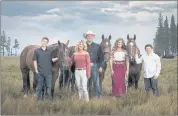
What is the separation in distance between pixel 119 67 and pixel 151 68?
988 mm

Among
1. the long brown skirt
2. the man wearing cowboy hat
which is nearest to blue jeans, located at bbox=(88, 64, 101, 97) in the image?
the man wearing cowboy hat

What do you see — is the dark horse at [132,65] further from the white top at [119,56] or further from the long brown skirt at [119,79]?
the long brown skirt at [119,79]

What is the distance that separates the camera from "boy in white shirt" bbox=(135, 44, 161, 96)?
11648mm

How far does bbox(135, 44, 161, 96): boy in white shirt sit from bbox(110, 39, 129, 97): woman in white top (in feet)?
2.13

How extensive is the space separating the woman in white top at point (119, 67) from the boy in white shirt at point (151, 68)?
650mm

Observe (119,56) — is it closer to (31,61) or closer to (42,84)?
(42,84)

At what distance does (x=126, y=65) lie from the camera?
1162 centimetres

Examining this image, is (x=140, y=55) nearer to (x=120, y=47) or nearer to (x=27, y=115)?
(x=120, y=47)

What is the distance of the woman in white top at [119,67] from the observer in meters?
11.5

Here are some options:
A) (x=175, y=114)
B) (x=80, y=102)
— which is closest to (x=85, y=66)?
(x=80, y=102)

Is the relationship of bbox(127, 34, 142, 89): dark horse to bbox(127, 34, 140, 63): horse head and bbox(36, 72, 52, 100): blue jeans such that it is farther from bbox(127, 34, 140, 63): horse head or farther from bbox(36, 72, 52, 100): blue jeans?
bbox(36, 72, 52, 100): blue jeans

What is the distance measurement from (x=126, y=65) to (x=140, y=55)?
2.94 feet

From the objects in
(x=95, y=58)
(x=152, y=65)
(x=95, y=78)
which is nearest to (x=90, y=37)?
(x=95, y=58)

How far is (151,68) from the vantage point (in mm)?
11703
